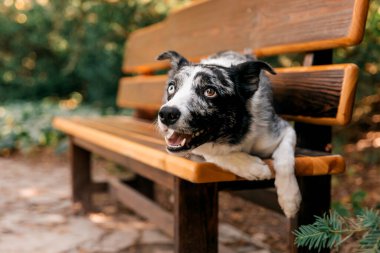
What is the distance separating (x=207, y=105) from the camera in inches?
82.4

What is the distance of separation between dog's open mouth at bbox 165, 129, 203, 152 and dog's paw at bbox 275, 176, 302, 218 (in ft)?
1.43

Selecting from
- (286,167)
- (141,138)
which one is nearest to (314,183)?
(286,167)

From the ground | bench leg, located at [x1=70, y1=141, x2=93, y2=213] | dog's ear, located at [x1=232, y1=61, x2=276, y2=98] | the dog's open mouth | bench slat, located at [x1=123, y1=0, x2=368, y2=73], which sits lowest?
the ground

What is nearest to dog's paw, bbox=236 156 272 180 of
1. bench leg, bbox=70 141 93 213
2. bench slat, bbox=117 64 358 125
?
bench slat, bbox=117 64 358 125

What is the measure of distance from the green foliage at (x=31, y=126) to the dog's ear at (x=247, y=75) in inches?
228

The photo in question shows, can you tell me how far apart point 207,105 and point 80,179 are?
114 inches

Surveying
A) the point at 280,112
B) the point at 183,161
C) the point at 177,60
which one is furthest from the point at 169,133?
the point at 280,112

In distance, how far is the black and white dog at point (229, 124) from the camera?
2055 mm

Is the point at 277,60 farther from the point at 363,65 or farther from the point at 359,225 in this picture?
the point at 359,225

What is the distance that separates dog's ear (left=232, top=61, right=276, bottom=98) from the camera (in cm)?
221

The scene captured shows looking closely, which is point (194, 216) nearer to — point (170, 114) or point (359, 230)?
point (170, 114)

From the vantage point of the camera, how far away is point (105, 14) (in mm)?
7328

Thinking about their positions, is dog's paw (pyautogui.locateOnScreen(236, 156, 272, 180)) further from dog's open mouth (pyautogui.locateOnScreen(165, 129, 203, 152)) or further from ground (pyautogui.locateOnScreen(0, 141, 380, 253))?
ground (pyautogui.locateOnScreen(0, 141, 380, 253))

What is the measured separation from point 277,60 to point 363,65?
3.97 feet
